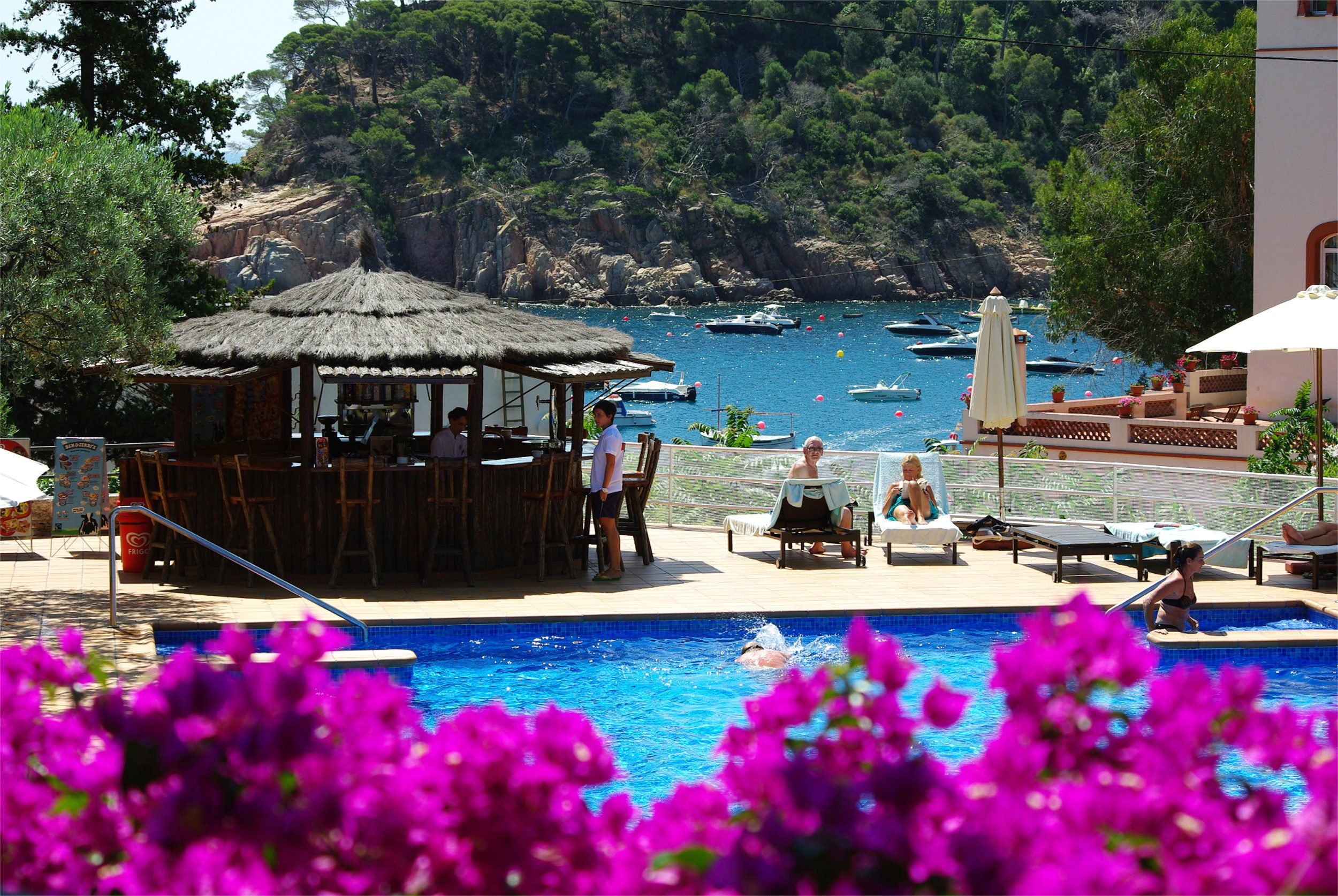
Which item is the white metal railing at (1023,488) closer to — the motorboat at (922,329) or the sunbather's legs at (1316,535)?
the sunbather's legs at (1316,535)

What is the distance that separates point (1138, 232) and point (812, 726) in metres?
28.9

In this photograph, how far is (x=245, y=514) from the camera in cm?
1123

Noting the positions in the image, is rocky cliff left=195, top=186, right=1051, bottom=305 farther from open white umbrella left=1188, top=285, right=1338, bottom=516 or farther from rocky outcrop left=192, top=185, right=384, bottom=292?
open white umbrella left=1188, top=285, right=1338, bottom=516

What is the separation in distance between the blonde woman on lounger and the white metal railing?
73cm

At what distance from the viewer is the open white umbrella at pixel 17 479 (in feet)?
30.8

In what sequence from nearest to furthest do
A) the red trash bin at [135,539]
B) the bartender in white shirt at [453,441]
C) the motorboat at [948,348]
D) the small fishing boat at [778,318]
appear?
1. the red trash bin at [135,539]
2. the bartender in white shirt at [453,441]
3. the motorboat at [948,348]
4. the small fishing boat at [778,318]

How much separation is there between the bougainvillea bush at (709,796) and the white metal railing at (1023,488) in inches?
414

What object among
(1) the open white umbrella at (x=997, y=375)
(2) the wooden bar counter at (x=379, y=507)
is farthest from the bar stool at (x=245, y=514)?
(1) the open white umbrella at (x=997, y=375)

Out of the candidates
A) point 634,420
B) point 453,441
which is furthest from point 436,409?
point 634,420

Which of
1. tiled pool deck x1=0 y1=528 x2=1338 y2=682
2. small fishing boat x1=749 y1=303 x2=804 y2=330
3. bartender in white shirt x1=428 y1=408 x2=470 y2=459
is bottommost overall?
tiled pool deck x1=0 y1=528 x2=1338 y2=682

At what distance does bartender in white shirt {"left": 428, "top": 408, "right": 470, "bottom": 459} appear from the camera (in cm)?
1232

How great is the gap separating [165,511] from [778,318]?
100078 mm

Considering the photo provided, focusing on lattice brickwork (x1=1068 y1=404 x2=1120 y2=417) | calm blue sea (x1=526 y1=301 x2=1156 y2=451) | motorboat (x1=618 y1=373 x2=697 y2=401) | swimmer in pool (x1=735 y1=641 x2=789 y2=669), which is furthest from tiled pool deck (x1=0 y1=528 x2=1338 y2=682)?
motorboat (x1=618 y1=373 x2=697 y2=401)

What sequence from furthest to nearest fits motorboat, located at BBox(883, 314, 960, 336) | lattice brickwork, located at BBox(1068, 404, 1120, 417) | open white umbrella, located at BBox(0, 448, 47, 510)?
motorboat, located at BBox(883, 314, 960, 336) < lattice brickwork, located at BBox(1068, 404, 1120, 417) < open white umbrella, located at BBox(0, 448, 47, 510)
